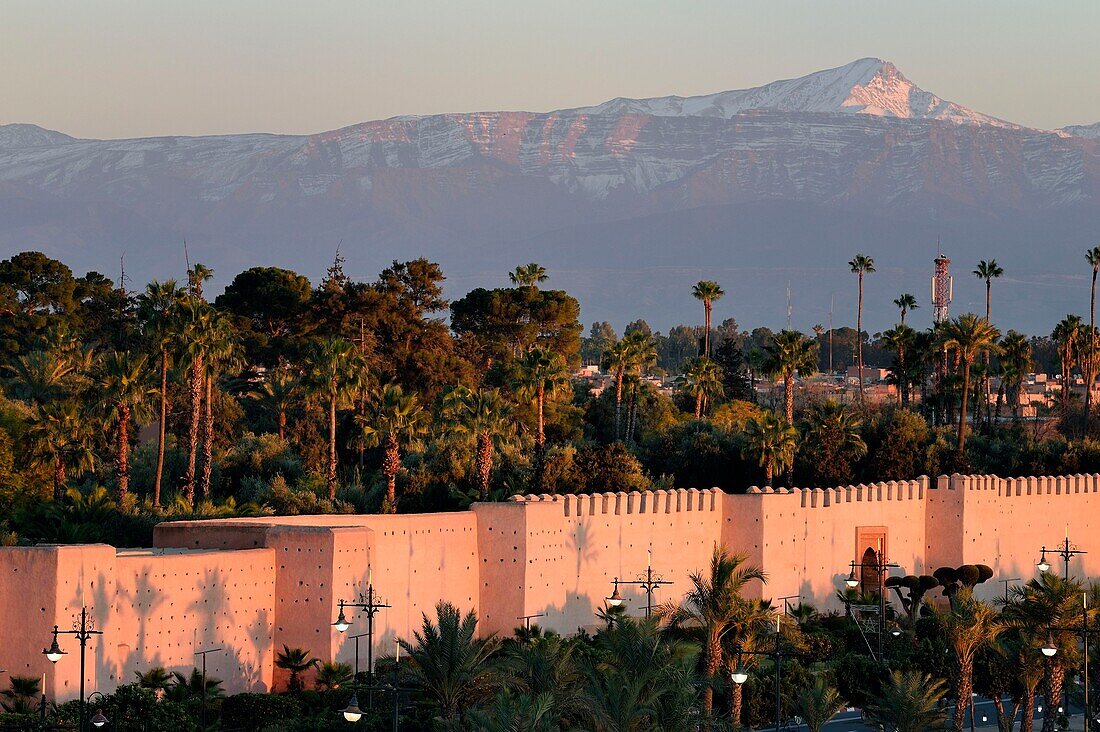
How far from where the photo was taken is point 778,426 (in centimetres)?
5959

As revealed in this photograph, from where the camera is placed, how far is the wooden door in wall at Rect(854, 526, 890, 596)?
52.1 metres

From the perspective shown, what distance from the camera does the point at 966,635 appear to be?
38844mm

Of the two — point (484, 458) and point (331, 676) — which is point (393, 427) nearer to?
point (484, 458)

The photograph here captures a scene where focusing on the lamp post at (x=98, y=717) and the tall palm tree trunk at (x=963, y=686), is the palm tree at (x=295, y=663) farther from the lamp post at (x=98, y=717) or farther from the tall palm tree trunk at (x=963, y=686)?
the tall palm tree trunk at (x=963, y=686)

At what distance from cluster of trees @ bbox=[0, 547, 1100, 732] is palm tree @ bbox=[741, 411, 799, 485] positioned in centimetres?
1187

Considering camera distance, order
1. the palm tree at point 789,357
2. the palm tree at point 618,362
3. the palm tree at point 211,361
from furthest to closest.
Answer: the palm tree at point 789,357 < the palm tree at point 618,362 < the palm tree at point 211,361

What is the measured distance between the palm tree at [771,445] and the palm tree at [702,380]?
1583 centimetres

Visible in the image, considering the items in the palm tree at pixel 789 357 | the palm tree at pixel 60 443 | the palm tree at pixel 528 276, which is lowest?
the palm tree at pixel 60 443

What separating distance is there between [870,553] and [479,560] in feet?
41.0

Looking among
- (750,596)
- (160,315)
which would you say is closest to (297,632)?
(750,596)

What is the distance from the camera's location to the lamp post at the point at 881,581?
4525 centimetres

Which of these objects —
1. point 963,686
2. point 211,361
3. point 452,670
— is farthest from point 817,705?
point 211,361

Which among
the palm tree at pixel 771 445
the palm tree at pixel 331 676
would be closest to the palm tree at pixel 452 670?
the palm tree at pixel 331 676

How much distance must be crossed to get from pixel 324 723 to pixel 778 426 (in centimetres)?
2660
